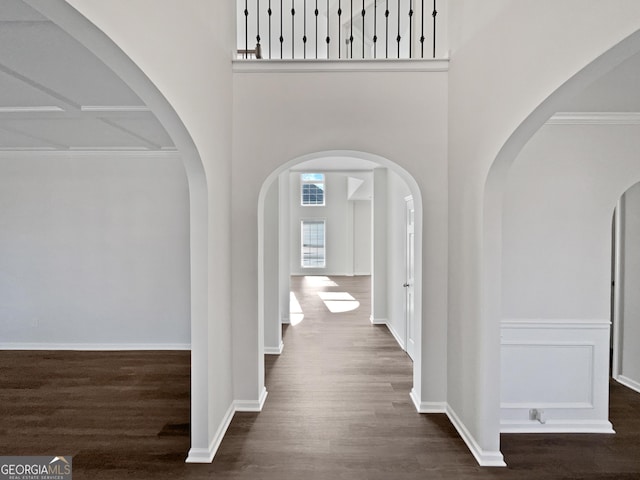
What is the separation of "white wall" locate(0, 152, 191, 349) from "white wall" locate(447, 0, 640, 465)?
3693mm

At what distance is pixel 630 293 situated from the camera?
154 inches

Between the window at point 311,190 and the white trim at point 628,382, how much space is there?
10.7 meters

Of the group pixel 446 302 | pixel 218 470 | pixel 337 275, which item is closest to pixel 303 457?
pixel 218 470

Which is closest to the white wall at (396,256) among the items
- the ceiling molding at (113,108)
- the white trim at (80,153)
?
the white trim at (80,153)

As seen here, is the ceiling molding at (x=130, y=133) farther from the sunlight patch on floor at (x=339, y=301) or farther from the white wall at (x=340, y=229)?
the white wall at (x=340, y=229)

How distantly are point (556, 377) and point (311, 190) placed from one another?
451 inches

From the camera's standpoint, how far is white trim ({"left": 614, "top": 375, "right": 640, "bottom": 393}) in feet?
12.5

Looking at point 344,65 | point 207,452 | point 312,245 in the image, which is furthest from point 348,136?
point 312,245

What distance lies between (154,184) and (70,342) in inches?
101

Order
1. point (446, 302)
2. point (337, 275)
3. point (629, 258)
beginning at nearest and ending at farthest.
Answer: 1. point (446, 302)
2. point (629, 258)
3. point (337, 275)

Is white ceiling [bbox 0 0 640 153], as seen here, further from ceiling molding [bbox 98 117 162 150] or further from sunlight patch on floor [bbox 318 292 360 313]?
sunlight patch on floor [bbox 318 292 360 313]

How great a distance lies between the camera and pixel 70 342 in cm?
509

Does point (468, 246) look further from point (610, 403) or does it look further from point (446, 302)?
point (610, 403)

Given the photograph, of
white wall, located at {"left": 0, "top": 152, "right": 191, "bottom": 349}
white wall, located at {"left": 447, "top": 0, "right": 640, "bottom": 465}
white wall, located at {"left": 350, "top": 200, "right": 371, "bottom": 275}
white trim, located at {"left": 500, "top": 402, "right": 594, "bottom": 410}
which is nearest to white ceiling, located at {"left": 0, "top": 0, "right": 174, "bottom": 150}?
white wall, located at {"left": 0, "top": 152, "right": 191, "bottom": 349}
